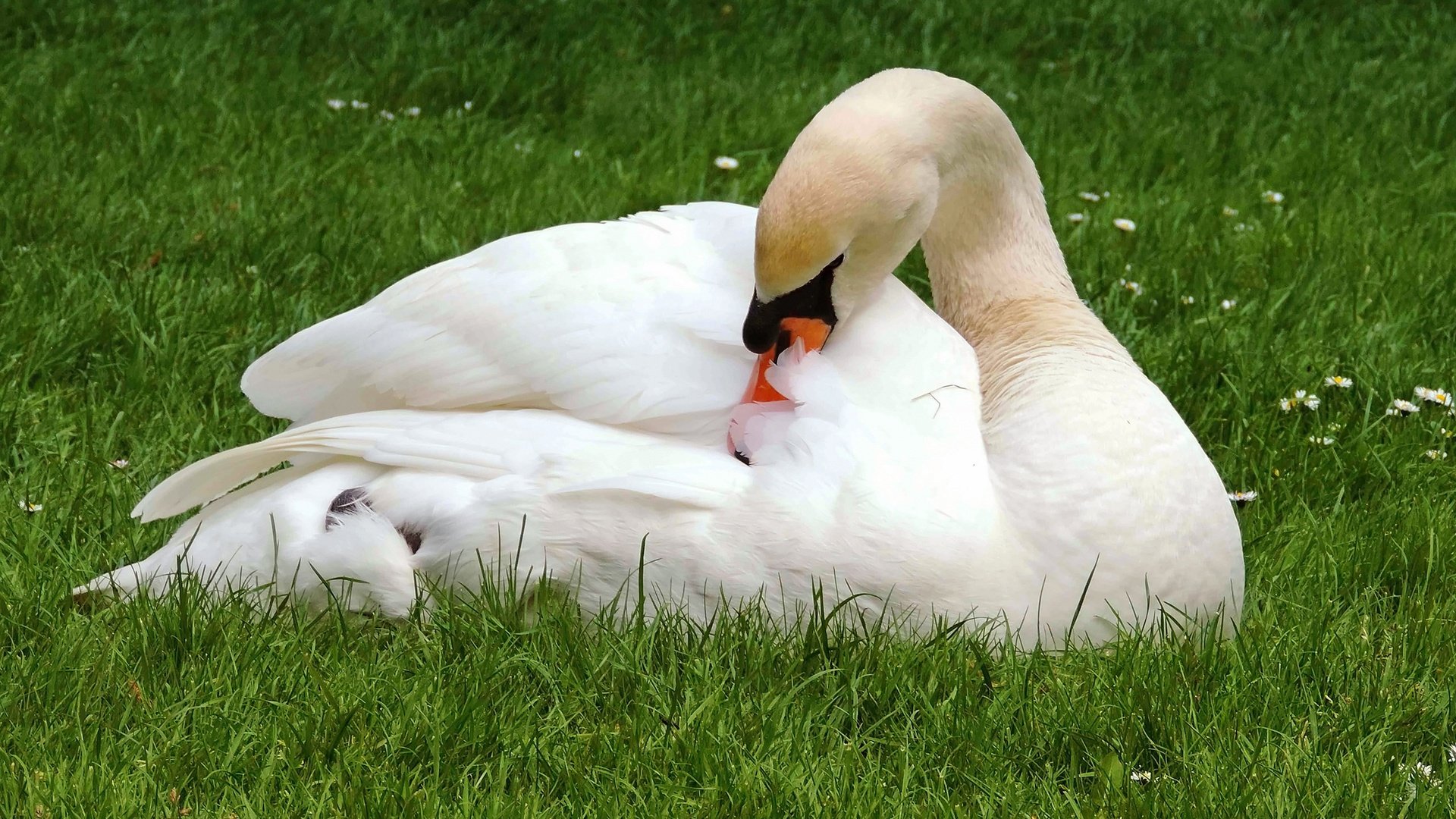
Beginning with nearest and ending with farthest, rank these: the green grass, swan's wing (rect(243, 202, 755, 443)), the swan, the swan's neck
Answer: the green grass
the swan
swan's wing (rect(243, 202, 755, 443))
the swan's neck

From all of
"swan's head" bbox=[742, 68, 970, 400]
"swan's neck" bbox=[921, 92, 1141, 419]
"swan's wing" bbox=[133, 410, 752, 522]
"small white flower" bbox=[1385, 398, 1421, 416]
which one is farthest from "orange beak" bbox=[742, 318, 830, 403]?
"small white flower" bbox=[1385, 398, 1421, 416]

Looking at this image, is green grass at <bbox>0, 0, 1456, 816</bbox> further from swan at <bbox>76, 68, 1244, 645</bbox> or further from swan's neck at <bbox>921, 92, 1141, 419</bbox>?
swan's neck at <bbox>921, 92, 1141, 419</bbox>

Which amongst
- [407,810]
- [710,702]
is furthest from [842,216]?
[407,810]

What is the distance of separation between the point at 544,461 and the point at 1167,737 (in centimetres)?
110

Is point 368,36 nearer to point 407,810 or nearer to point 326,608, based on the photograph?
point 326,608

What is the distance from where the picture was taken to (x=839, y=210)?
2822 mm

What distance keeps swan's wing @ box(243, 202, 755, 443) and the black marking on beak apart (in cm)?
9

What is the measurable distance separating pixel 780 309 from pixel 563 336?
40 centimetres

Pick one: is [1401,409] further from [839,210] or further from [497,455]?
[497,455]

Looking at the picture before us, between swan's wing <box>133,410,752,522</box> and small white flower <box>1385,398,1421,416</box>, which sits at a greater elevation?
swan's wing <box>133,410,752,522</box>

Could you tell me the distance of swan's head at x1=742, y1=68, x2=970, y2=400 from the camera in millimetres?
2803

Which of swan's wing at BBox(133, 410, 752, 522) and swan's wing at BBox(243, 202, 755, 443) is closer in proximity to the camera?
swan's wing at BBox(133, 410, 752, 522)

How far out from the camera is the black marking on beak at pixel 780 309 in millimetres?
2881

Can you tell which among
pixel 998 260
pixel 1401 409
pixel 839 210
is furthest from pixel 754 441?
pixel 1401 409
